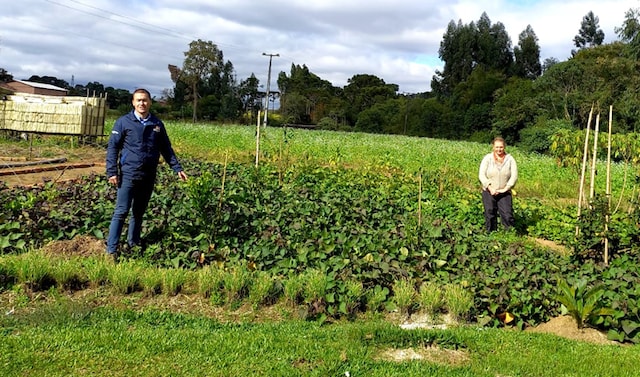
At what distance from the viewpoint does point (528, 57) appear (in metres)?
72.3

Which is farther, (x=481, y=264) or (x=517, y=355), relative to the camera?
(x=481, y=264)

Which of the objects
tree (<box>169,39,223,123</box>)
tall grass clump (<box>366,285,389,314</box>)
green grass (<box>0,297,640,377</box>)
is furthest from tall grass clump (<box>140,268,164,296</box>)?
tree (<box>169,39,223,123</box>)

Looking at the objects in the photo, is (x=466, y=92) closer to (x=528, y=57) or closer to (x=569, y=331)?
(x=528, y=57)

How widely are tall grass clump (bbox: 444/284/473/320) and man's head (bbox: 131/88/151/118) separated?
10.7ft

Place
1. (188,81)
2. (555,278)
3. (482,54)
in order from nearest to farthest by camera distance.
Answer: (555,278), (188,81), (482,54)

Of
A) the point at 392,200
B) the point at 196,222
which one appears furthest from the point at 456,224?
the point at 196,222

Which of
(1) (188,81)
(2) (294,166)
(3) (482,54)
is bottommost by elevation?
(2) (294,166)

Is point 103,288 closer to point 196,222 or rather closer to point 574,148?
point 196,222

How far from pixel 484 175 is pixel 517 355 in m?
4.42

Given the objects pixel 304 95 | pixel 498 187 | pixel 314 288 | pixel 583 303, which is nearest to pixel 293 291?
pixel 314 288

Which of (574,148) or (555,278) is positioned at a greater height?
(574,148)

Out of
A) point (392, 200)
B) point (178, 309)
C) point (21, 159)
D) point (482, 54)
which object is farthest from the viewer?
point (482, 54)

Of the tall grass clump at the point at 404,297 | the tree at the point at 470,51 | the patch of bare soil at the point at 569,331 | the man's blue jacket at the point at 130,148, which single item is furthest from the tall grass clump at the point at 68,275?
the tree at the point at 470,51

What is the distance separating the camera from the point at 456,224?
768 cm
